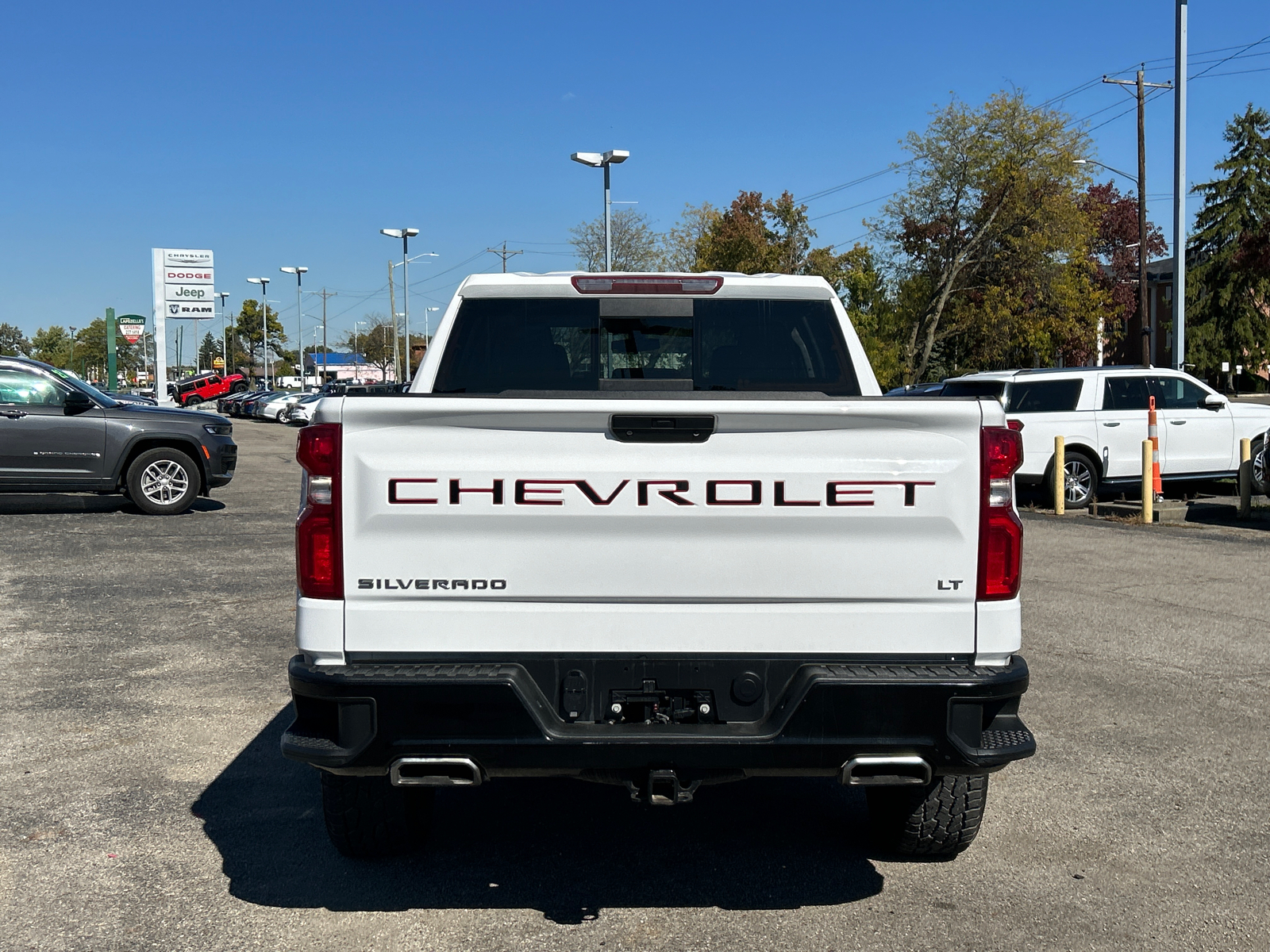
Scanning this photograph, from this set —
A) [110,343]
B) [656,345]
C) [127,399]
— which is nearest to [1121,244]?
[110,343]

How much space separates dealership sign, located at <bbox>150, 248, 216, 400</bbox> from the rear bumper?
174 feet

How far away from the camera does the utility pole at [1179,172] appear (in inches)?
910

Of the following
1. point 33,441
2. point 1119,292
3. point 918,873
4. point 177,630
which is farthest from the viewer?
point 1119,292

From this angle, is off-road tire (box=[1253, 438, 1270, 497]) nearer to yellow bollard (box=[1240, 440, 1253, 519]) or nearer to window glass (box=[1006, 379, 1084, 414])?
yellow bollard (box=[1240, 440, 1253, 519])

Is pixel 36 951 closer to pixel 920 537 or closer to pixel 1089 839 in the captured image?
pixel 920 537

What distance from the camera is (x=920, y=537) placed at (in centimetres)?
Result: 349

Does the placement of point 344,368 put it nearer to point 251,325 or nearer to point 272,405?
point 251,325

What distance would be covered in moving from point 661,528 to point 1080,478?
14.0m

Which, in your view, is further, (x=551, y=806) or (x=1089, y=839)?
(x=551, y=806)

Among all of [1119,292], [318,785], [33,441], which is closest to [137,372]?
[1119,292]

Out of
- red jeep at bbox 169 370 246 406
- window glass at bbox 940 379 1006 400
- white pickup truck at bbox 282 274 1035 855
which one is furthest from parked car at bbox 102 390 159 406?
red jeep at bbox 169 370 246 406

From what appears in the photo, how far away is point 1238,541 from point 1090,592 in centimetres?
436

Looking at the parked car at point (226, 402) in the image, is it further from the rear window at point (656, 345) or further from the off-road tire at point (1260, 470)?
the rear window at point (656, 345)

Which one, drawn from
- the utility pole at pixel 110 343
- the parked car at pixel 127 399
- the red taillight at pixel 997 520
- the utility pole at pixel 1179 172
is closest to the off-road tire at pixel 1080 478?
the utility pole at pixel 1179 172
